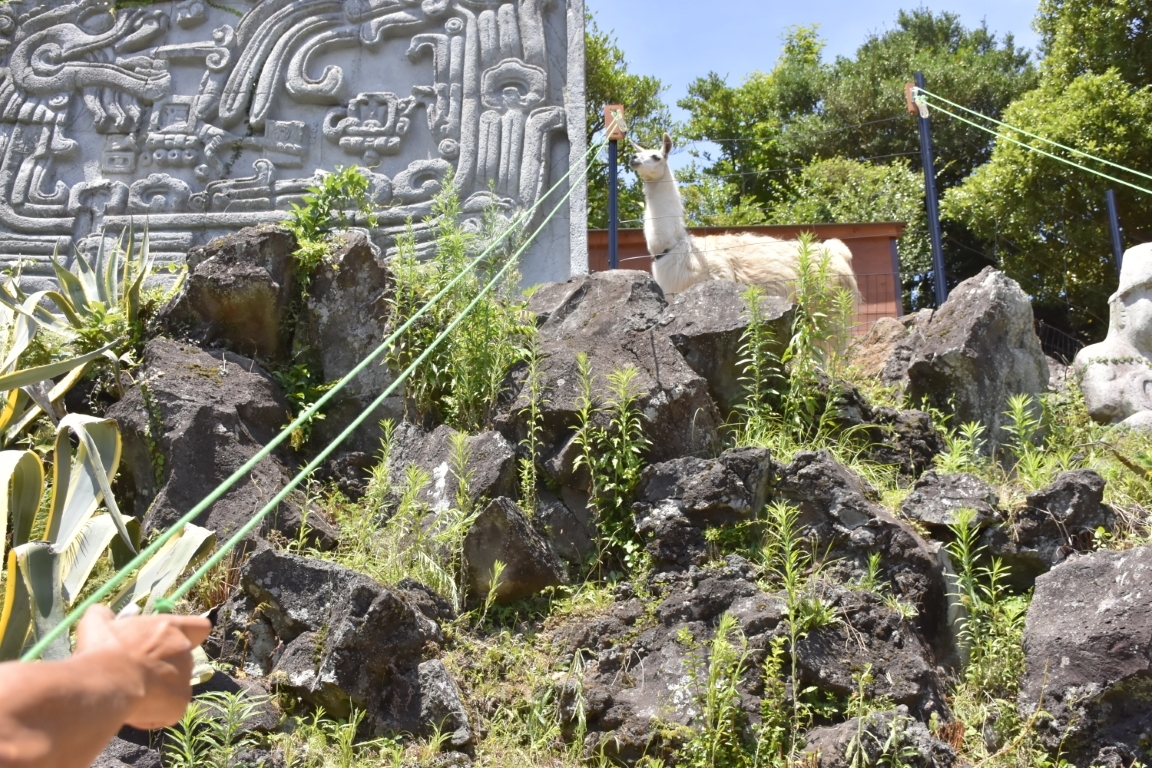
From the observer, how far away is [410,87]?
30.3ft

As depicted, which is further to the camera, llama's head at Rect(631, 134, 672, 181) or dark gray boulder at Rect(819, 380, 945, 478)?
→ llama's head at Rect(631, 134, 672, 181)

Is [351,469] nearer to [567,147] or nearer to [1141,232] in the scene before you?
[567,147]

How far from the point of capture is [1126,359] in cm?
701

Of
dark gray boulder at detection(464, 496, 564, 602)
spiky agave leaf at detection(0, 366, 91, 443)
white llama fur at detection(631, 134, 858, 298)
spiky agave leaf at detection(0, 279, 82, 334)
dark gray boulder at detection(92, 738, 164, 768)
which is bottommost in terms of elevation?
dark gray boulder at detection(92, 738, 164, 768)

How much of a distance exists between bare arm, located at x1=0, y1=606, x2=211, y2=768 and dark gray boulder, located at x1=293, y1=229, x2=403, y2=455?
4688 mm

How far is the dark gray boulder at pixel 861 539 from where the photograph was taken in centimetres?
Answer: 523

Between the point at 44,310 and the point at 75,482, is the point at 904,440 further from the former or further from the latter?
the point at 44,310

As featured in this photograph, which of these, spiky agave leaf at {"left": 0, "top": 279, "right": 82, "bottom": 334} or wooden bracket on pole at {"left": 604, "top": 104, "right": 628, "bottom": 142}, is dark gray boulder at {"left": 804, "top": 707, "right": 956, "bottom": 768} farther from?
wooden bracket on pole at {"left": 604, "top": 104, "right": 628, "bottom": 142}

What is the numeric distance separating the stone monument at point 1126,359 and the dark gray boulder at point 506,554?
11.2 feet

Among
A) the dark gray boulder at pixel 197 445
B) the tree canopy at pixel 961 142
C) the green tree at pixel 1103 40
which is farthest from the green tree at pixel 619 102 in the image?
the dark gray boulder at pixel 197 445

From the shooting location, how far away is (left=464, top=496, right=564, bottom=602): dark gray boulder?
5.39 metres

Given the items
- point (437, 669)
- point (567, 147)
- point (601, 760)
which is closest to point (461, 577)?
point (437, 669)

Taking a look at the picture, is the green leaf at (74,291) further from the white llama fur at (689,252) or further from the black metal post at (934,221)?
the black metal post at (934,221)

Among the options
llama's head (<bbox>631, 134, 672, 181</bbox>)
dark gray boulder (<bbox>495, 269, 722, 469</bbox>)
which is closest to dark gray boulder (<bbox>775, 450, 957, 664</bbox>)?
dark gray boulder (<bbox>495, 269, 722, 469</bbox>)
